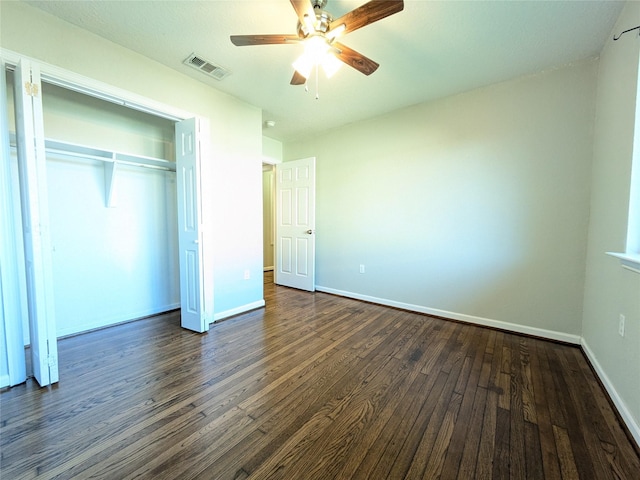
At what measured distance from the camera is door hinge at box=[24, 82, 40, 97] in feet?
5.30

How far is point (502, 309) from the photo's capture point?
2709 millimetres

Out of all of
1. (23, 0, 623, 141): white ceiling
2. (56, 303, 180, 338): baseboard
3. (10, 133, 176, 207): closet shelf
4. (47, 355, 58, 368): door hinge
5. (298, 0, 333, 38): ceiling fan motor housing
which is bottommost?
(56, 303, 180, 338): baseboard

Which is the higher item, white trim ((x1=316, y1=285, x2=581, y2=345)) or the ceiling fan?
the ceiling fan

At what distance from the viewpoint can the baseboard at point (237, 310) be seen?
295cm

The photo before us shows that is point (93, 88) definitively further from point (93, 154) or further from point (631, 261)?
point (631, 261)

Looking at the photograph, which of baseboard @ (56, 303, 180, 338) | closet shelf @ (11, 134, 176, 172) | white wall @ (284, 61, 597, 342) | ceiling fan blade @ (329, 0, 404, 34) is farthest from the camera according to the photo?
baseboard @ (56, 303, 180, 338)

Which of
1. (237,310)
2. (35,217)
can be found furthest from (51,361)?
(237,310)

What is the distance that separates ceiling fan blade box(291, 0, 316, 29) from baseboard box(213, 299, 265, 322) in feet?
8.99

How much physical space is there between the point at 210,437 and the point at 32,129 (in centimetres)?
215

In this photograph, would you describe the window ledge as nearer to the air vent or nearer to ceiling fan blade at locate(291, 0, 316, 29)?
ceiling fan blade at locate(291, 0, 316, 29)

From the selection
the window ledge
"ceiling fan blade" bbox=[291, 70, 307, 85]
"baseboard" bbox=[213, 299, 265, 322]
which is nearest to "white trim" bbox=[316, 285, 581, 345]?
the window ledge

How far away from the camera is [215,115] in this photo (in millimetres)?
2840

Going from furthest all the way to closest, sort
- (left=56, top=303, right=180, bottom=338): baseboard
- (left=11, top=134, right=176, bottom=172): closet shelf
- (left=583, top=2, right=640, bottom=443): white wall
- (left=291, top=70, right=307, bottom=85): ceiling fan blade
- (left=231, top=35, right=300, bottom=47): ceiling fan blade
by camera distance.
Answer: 1. (left=56, top=303, right=180, bottom=338): baseboard
2. (left=11, top=134, right=176, bottom=172): closet shelf
3. (left=291, top=70, right=307, bottom=85): ceiling fan blade
4. (left=231, top=35, right=300, bottom=47): ceiling fan blade
5. (left=583, top=2, right=640, bottom=443): white wall

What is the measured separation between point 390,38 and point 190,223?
2.41m
